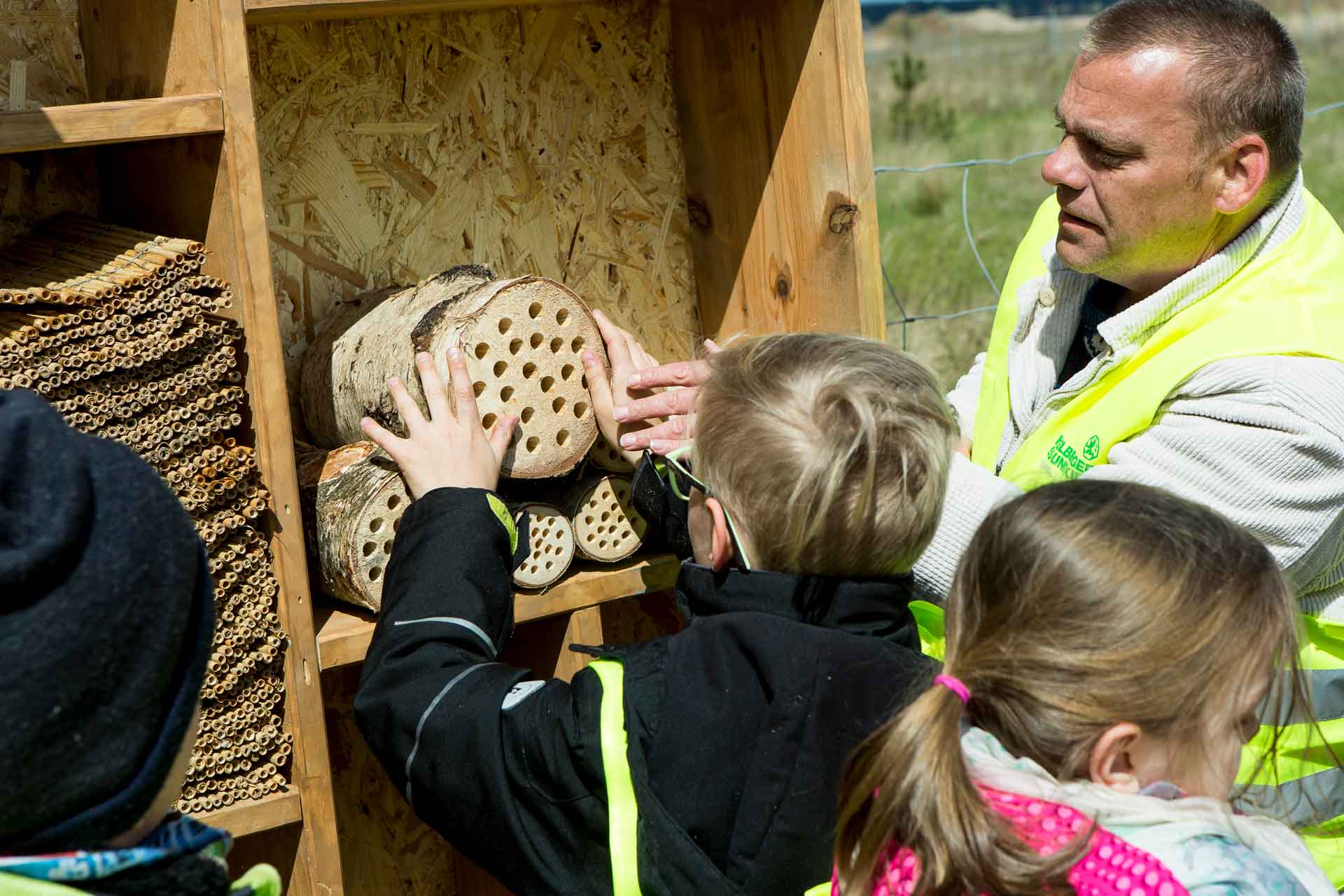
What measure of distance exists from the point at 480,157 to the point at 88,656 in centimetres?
184

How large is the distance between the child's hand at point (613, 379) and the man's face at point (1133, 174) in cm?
80

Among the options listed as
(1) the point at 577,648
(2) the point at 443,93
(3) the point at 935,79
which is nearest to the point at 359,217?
(2) the point at 443,93

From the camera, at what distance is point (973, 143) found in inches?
480

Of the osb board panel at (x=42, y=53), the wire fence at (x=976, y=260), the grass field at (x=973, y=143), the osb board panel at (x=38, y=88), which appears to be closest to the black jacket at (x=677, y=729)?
the osb board panel at (x=38, y=88)

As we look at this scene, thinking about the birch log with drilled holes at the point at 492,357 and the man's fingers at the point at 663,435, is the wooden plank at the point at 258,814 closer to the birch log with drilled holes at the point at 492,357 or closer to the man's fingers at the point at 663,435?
the birch log with drilled holes at the point at 492,357

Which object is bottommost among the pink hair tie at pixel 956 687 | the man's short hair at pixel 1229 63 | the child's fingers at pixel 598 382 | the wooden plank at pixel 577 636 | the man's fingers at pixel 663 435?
the wooden plank at pixel 577 636

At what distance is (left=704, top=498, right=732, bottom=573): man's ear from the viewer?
1833 mm

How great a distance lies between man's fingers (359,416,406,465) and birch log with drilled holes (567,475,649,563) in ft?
1.39

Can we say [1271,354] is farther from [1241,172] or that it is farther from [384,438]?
[384,438]

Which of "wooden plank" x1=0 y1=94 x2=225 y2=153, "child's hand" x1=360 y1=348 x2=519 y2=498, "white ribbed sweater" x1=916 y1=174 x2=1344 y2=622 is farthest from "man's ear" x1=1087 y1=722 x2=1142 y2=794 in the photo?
"wooden plank" x1=0 y1=94 x2=225 y2=153

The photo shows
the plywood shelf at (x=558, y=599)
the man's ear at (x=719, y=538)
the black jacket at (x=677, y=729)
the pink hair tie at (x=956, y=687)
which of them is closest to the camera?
the pink hair tie at (x=956, y=687)

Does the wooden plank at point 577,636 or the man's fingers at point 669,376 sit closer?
the man's fingers at point 669,376

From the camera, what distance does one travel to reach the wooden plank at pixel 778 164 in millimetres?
2625

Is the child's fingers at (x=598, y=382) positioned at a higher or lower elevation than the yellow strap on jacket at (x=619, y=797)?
higher
